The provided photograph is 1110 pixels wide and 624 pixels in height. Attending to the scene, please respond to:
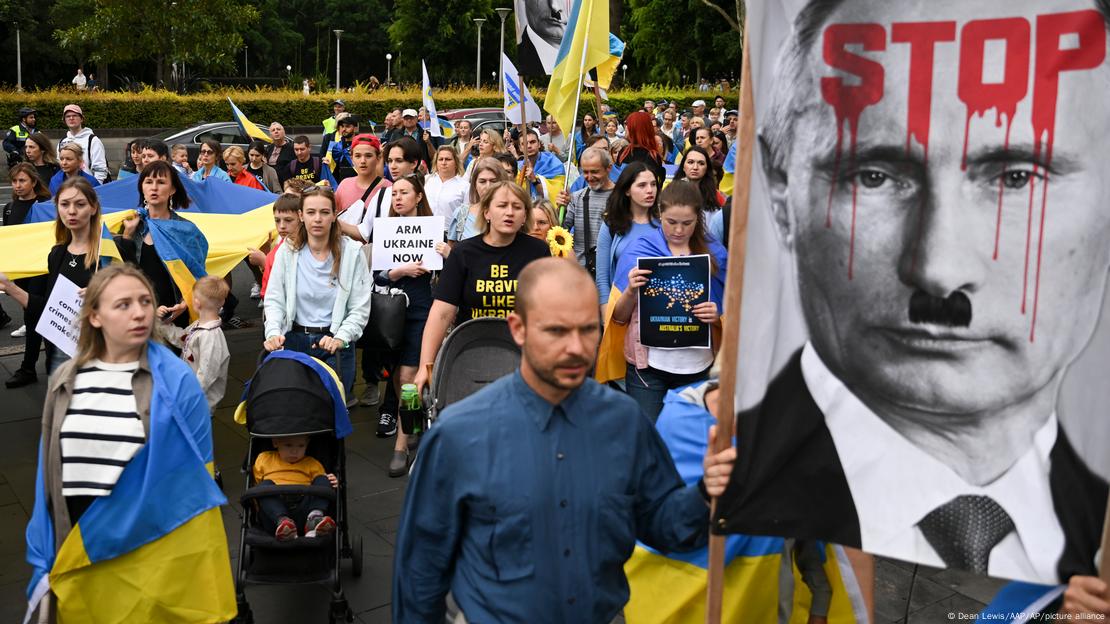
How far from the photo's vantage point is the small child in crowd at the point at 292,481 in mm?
4703

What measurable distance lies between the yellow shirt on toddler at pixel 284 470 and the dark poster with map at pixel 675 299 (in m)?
1.80

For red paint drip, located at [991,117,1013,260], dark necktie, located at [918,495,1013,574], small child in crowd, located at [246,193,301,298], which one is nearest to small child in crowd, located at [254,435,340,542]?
small child in crowd, located at [246,193,301,298]

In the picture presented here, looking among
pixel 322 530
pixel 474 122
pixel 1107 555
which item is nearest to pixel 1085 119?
pixel 1107 555

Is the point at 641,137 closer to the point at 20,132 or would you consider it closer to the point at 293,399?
the point at 293,399

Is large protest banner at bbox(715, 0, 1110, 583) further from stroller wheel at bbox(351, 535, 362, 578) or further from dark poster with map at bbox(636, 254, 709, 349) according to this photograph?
stroller wheel at bbox(351, 535, 362, 578)

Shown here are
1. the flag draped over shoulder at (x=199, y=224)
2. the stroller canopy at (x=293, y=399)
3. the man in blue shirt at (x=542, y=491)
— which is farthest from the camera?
the flag draped over shoulder at (x=199, y=224)

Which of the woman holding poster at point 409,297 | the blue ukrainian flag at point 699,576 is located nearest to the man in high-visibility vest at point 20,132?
the woman holding poster at point 409,297

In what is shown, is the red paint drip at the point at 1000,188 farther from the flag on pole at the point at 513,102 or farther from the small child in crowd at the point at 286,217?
the flag on pole at the point at 513,102

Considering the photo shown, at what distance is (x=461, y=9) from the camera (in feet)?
164

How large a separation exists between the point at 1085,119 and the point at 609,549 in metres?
1.55

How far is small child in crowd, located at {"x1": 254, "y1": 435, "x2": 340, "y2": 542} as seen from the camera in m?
4.70

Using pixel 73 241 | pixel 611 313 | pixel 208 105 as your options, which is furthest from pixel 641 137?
pixel 208 105

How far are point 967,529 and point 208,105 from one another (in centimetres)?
3346

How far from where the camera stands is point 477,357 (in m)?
5.38
